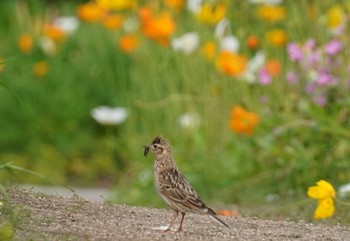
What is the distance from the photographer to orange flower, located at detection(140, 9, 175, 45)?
38.5ft

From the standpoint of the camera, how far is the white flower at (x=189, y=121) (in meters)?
11.5

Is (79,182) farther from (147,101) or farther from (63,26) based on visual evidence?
(63,26)

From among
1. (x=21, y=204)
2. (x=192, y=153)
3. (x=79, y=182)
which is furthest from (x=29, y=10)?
(x=21, y=204)

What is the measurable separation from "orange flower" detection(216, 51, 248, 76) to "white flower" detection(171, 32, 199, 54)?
2.63 ft

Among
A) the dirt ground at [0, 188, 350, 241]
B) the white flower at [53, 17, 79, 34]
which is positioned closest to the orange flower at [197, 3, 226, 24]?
the white flower at [53, 17, 79, 34]

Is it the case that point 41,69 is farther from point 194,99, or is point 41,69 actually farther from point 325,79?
point 325,79

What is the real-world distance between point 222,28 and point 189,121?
101 cm

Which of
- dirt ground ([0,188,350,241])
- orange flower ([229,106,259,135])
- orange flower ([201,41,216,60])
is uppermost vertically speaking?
orange flower ([201,41,216,60])

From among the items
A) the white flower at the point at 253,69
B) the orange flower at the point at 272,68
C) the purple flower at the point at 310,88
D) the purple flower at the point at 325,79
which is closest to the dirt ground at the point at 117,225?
the purple flower at the point at 325,79

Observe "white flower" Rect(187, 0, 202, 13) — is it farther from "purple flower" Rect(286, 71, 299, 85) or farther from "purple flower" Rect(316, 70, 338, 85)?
"purple flower" Rect(316, 70, 338, 85)

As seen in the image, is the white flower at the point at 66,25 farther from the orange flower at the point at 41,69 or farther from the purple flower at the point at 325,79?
the purple flower at the point at 325,79

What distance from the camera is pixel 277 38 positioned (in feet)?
37.3

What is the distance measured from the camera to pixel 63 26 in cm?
1514

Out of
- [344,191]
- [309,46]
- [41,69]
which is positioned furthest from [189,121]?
[41,69]
